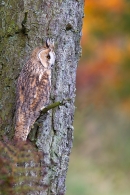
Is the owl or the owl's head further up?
the owl's head

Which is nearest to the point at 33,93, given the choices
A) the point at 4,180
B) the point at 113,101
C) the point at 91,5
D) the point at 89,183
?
the point at 4,180

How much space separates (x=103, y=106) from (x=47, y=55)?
39.2ft

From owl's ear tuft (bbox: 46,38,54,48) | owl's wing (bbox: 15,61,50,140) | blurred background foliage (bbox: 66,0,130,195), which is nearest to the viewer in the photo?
owl's wing (bbox: 15,61,50,140)

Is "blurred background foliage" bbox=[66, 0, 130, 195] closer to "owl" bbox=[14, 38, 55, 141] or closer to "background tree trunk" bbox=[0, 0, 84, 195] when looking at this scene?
"background tree trunk" bbox=[0, 0, 84, 195]

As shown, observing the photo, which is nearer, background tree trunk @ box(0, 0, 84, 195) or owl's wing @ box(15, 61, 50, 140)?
owl's wing @ box(15, 61, 50, 140)

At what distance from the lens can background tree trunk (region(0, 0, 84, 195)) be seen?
3.94 metres

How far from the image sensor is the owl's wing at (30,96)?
3793 millimetres

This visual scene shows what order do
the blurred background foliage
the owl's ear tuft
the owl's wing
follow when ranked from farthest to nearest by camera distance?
the blurred background foliage → the owl's ear tuft → the owl's wing

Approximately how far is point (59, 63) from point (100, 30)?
47.9 ft

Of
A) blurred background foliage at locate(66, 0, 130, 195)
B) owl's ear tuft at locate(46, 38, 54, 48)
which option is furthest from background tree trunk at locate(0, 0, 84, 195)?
blurred background foliage at locate(66, 0, 130, 195)

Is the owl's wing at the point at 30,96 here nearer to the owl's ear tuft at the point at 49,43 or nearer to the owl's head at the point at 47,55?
the owl's head at the point at 47,55

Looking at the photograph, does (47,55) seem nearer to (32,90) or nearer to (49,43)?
(49,43)

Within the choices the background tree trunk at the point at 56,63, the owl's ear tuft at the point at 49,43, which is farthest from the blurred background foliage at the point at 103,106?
the owl's ear tuft at the point at 49,43

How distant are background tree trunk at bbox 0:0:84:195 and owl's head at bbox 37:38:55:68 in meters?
0.09
